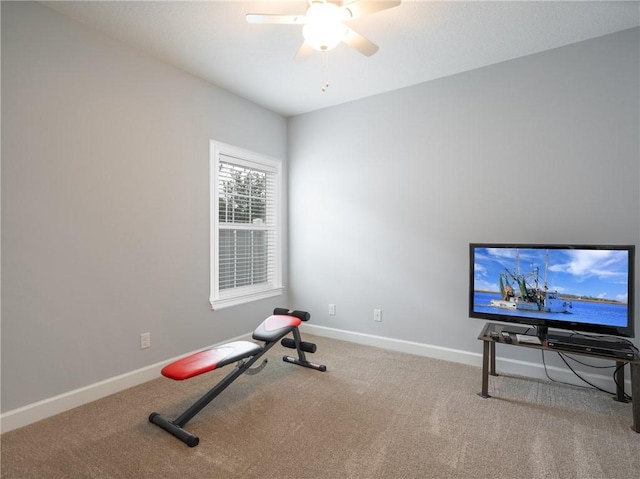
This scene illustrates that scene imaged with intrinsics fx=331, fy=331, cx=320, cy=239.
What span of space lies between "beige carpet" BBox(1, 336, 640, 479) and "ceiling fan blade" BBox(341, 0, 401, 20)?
2400 millimetres

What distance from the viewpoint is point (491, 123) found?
2.96 m

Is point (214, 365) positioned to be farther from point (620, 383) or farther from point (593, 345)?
point (620, 383)

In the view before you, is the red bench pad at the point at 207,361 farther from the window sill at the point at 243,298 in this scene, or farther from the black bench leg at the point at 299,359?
the window sill at the point at 243,298

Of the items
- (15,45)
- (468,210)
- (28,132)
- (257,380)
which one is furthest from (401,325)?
(15,45)

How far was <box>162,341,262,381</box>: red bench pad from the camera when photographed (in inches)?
76.6

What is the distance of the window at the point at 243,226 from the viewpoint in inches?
131

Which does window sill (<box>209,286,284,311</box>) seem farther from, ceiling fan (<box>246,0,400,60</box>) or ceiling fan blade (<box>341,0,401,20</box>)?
ceiling fan blade (<box>341,0,401,20</box>)

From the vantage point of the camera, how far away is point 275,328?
8.87 feet

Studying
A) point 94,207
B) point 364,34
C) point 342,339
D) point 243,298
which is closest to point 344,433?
point 342,339

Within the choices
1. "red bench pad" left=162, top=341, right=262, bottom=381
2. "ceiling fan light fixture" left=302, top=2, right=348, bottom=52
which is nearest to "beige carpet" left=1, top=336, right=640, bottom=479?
"red bench pad" left=162, top=341, right=262, bottom=381

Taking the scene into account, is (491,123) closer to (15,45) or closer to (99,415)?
(15,45)

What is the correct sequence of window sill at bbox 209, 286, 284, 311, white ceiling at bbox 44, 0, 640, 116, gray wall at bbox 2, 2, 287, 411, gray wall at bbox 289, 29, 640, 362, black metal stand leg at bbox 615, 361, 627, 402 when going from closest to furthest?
1. gray wall at bbox 2, 2, 287, 411
2. white ceiling at bbox 44, 0, 640, 116
3. black metal stand leg at bbox 615, 361, 627, 402
4. gray wall at bbox 289, 29, 640, 362
5. window sill at bbox 209, 286, 284, 311

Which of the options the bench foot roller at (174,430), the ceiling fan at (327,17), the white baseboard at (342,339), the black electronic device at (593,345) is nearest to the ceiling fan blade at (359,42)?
the ceiling fan at (327,17)

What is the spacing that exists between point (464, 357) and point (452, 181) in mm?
1647
